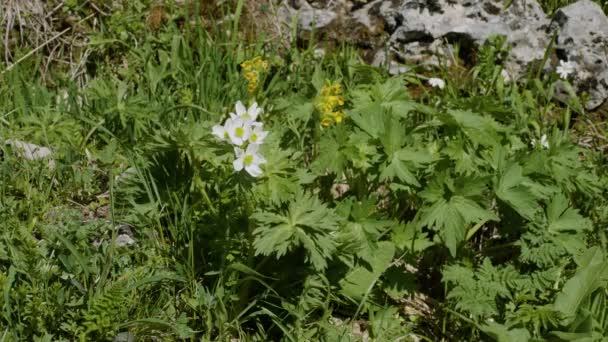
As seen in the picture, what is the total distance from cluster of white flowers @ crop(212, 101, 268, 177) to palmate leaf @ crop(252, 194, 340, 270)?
0.17 m

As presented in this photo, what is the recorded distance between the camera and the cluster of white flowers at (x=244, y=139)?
92.8 inches

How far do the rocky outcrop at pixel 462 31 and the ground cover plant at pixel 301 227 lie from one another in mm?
1005

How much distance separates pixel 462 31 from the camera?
14.1ft

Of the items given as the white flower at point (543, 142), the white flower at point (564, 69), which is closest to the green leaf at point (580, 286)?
the white flower at point (543, 142)

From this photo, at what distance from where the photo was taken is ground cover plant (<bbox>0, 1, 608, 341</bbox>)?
252cm

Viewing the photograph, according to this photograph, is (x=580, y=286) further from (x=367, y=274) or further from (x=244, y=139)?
(x=244, y=139)

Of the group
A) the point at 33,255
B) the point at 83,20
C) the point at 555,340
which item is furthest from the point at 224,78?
the point at 555,340

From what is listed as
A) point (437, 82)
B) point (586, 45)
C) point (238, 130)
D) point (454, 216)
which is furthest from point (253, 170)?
point (586, 45)

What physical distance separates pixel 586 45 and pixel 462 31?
713mm

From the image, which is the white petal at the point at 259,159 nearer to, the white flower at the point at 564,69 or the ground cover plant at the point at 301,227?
the ground cover plant at the point at 301,227

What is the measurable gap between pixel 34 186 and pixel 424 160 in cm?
163

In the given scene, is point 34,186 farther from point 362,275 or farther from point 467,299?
point 467,299

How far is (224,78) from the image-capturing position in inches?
158

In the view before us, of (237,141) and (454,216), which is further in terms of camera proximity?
(454,216)
